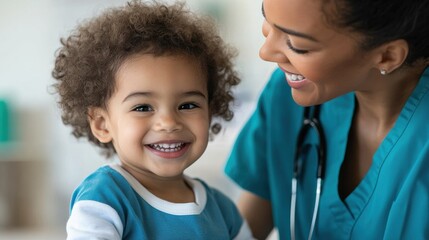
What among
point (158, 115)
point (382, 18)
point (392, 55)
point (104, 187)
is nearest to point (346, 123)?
point (392, 55)

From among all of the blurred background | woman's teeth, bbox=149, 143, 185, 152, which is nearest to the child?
woman's teeth, bbox=149, 143, 185, 152

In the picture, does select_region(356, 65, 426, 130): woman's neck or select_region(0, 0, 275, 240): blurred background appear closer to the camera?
select_region(356, 65, 426, 130): woman's neck

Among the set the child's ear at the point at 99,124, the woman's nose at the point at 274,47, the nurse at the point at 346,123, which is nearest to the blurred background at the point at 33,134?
the nurse at the point at 346,123

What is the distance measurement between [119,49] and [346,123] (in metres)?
0.55

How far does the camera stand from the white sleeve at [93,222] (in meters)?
1.05

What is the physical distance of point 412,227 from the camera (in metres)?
1.21

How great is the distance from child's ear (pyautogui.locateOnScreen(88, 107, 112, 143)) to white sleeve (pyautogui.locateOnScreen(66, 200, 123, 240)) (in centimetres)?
20

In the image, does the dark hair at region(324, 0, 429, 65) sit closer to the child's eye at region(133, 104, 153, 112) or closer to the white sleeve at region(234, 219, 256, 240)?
the child's eye at region(133, 104, 153, 112)

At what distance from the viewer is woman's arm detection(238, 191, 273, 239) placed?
159 cm

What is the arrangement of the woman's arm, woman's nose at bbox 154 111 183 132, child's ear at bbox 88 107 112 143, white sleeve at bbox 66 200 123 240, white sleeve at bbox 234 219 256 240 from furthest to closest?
the woman's arm → white sleeve at bbox 234 219 256 240 → child's ear at bbox 88 107 112 143 → woman's nose at bbox 154 111 183 132 → white sleeve at bbox 66 200 123 240

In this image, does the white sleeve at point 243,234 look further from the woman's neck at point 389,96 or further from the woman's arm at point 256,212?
the woman's neck at point 389,96

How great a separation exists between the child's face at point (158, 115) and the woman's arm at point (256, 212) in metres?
0.41

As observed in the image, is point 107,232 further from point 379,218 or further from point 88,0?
point 88,0

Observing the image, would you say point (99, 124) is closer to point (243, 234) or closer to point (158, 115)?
point (158, 115)
